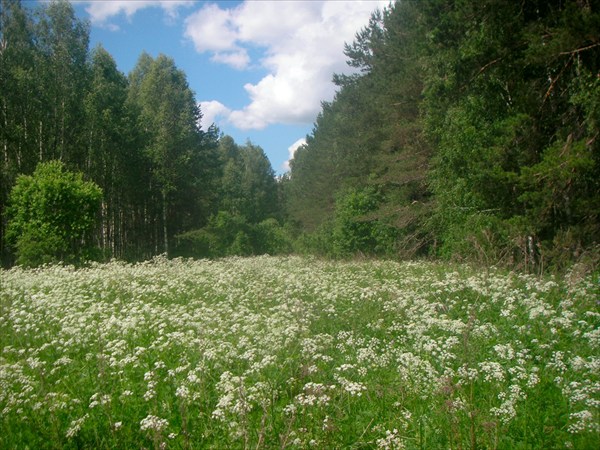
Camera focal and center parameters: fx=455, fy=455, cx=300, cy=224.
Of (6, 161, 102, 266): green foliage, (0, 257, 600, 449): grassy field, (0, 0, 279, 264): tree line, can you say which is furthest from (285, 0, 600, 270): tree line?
(0, 0, 279, 264): tree line

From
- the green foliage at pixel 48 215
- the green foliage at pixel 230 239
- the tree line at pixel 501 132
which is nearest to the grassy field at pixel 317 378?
the tree line at pixel 501 132

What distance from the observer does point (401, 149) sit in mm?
23891

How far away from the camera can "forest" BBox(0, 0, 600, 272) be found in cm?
1006

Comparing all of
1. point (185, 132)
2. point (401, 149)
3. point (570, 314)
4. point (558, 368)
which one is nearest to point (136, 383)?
point (558, 368)

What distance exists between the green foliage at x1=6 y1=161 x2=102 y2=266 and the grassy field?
11.5 meters

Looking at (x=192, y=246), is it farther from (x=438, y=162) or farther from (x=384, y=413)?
(x=384, y=413)

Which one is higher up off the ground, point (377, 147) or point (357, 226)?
point (377, 147)

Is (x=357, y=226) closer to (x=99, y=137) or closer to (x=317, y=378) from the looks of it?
A: (x=99, y=137)

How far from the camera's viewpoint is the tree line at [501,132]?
9297mm

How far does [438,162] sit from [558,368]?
44.0 feet

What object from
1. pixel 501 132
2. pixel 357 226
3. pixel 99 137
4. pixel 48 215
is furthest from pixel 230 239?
pixel 501 132

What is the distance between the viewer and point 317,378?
4.57 metres

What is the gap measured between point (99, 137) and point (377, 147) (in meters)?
17.2

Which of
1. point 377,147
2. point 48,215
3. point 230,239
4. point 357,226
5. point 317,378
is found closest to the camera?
point 317,378
